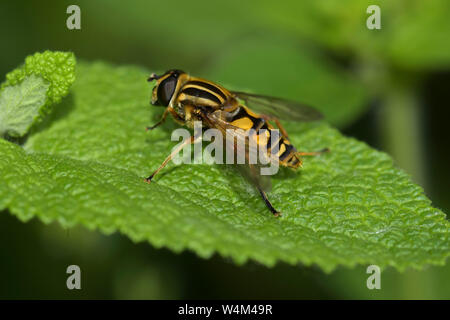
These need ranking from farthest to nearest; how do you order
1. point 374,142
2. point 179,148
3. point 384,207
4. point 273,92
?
1. point 374,142
2. point 273,92
3. point 179,148
4. point 384,207

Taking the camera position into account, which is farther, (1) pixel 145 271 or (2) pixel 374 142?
(2) pixel 374 142

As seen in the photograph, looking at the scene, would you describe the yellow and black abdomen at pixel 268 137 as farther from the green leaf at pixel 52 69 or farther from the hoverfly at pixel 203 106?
the green leaf at pixel 52 69

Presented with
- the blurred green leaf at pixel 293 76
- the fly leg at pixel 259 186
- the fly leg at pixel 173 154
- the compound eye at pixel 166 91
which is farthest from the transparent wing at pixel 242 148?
the blurred green leaf at pixel 293 76

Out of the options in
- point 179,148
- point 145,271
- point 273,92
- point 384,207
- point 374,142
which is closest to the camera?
point 384,207

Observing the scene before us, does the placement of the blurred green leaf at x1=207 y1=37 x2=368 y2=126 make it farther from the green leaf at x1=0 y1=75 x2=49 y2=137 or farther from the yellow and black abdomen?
the green leaf at x1=0 y1=75 x2=49 y2=137

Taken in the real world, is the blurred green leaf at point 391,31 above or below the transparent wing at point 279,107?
above
